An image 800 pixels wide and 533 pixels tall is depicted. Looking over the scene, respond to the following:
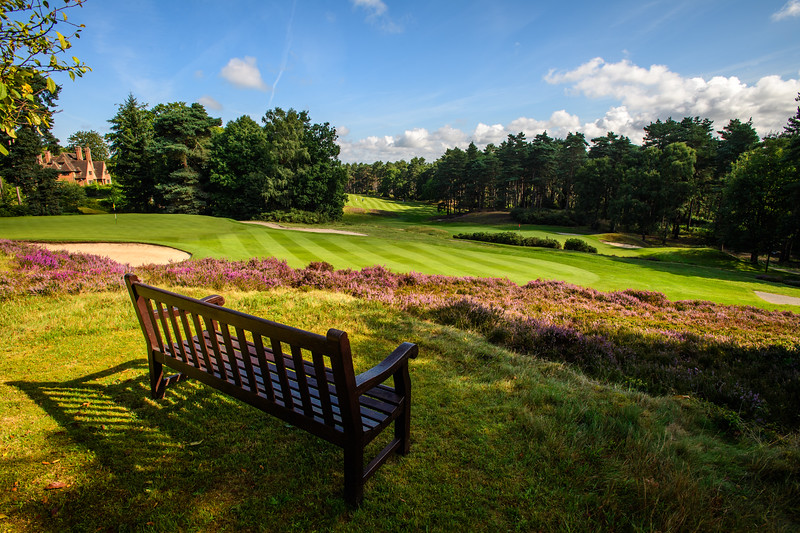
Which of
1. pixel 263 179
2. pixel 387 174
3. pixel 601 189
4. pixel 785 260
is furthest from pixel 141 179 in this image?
pixel 387 174

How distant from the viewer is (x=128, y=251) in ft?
50.7

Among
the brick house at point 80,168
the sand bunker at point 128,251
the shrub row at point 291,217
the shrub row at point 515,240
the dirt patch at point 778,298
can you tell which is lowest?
the dirt patch at point 778,298

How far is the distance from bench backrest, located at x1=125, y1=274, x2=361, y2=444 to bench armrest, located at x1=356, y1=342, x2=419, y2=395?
6.7 inches

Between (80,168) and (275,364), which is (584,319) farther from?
(80,168)

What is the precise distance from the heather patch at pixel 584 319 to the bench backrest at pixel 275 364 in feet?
→ 15.2

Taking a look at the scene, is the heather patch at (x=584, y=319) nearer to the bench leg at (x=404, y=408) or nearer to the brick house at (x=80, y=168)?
the bench leg at (x=404, y=408)

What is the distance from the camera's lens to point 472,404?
3.82m

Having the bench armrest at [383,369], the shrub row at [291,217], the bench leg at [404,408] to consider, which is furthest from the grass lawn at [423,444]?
the shrub row at [291,217]

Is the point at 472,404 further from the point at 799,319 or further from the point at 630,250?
the point at 630,250

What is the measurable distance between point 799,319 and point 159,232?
29.2m

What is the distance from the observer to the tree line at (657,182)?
32.1m

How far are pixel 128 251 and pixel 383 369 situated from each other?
17991 millimetres

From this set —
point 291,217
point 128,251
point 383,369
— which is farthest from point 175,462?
point 291,217

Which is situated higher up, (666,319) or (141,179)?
(141,179)
